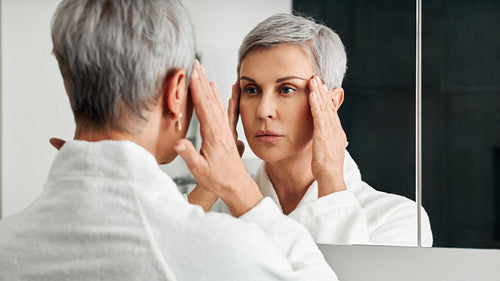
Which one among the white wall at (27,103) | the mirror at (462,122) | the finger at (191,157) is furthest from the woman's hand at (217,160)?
the white wall at (27,103)

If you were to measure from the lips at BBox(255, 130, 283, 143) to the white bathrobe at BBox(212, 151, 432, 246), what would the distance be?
0.13 m

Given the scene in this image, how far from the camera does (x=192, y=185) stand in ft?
3.65

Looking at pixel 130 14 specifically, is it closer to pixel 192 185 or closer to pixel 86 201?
pixel 86 201

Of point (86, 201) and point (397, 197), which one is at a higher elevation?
point (86, 201)

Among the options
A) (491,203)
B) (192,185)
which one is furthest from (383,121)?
(192,185)

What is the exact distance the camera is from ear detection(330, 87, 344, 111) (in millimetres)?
1042

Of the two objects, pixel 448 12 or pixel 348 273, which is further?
pixel 348 273

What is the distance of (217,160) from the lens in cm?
83

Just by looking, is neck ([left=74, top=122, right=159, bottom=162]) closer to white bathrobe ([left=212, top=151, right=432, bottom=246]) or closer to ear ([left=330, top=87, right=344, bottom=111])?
white bathrobe ([left=212, top=151, right=432, bottom=246])

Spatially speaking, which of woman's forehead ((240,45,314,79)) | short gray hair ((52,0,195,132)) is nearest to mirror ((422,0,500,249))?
woman's forehead ((240,45,314,79))

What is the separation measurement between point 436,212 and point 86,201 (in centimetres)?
69

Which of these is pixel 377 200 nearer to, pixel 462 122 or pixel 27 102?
pixel 462 122

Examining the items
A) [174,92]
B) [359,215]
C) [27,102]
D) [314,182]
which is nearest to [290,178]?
[314,182]

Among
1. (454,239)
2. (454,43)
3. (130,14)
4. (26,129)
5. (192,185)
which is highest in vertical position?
(130,14)
